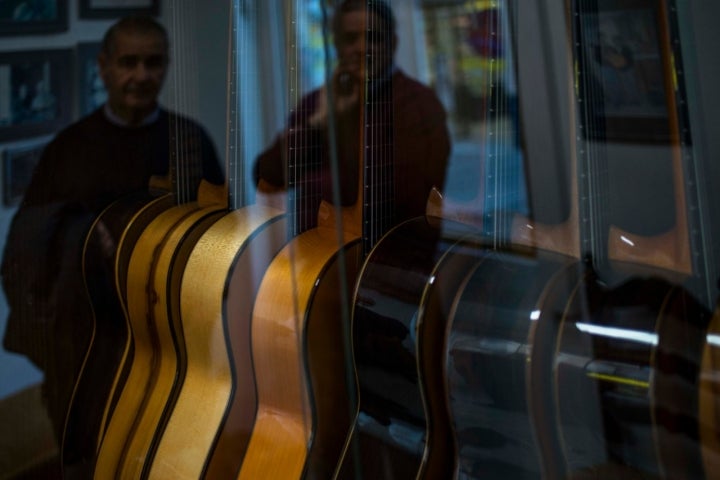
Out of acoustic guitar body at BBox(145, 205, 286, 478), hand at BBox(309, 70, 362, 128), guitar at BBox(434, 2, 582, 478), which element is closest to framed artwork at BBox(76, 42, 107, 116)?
acoustic guitar body at BBox(145, 205, 286, 478)

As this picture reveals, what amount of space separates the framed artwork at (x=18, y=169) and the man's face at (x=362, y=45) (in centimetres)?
49

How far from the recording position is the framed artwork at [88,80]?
1236mm

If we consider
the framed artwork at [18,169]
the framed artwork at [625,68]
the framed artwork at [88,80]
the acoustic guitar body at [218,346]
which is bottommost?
the acoustic guitar body at [218,346]

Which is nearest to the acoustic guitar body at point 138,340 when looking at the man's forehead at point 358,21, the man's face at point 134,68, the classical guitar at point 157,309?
the classical guitar at point 157,309

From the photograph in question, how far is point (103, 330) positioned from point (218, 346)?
24 centimetres

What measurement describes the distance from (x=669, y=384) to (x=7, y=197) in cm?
95

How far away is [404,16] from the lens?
3.19 feet

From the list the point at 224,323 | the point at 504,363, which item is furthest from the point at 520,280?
the point at 224,323

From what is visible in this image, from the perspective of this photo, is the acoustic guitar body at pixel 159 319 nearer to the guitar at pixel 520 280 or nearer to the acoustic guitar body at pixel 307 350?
the acoustic guitar body at pixel 307 350

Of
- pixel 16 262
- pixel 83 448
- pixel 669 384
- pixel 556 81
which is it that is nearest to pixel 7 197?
pixel 16 262

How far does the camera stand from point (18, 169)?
1.26 meters

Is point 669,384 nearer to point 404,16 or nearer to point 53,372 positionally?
point 404,16

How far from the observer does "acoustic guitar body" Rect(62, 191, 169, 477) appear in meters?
1.32

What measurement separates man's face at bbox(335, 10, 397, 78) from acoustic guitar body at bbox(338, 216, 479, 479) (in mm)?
191
